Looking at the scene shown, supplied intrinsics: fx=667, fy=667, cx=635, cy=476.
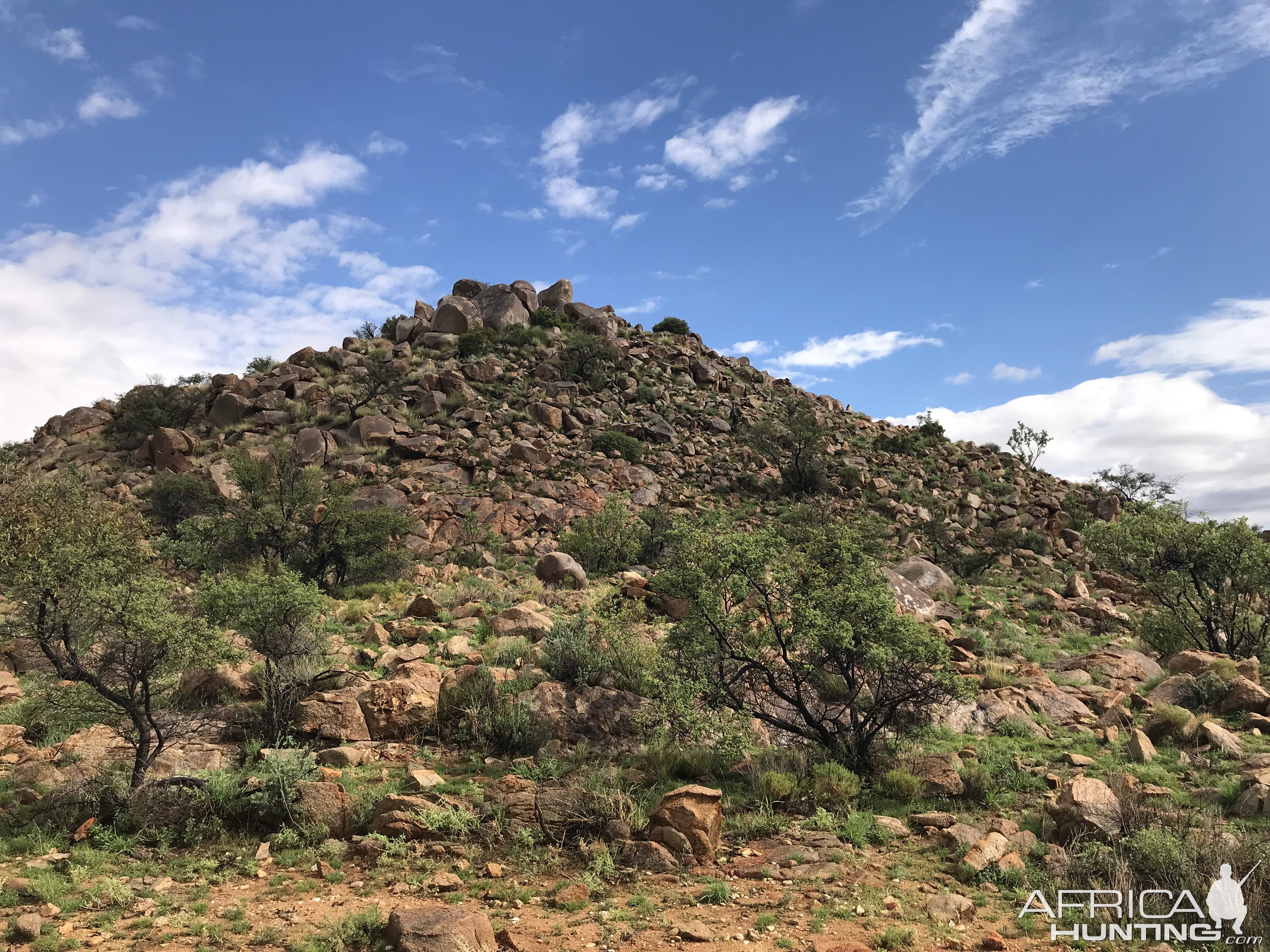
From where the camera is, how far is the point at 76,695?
30.1 ft

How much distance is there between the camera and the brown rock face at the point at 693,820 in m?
7.86

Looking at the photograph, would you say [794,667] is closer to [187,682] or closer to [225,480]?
[187,682]

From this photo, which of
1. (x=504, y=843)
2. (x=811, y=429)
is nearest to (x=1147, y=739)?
(x=504, y=843)

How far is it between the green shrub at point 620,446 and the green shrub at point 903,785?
2649 cm

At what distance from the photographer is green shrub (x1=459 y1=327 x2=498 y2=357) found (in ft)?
145

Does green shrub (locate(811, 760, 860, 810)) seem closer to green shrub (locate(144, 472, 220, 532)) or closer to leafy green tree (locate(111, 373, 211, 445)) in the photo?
green shrub (locate(144, 472, 220, 532))

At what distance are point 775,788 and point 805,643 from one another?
226 cm

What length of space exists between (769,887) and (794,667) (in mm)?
3947

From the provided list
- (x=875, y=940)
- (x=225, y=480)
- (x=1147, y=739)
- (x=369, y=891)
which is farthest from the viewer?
(x=225, y=480)

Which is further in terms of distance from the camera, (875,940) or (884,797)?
(884,797)
